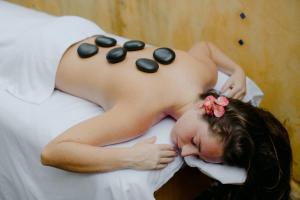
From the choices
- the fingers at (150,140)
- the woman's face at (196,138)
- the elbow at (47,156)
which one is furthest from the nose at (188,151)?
the elbow at (47,156)

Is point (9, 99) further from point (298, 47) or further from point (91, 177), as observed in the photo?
point (298, 47)

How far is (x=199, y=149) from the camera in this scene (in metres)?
1.16

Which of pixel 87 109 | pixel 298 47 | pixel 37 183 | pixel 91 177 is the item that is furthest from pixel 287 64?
pixel 37 183

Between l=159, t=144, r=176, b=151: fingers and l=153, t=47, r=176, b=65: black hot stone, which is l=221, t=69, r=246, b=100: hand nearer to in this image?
l=153, t=47, r=176, b=65: black hot stone

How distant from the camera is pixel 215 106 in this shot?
3.84ft

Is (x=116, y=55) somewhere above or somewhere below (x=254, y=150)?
above

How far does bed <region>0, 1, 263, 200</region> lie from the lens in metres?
1.09

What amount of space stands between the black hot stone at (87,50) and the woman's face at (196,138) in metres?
0.45

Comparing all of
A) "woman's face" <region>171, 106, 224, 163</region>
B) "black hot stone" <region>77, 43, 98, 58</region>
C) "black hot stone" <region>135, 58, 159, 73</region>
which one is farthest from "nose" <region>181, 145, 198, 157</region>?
"black hot stone" <region>77, 43, 98, 58</region>

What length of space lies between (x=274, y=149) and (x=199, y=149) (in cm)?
24

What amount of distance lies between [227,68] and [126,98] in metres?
0.57

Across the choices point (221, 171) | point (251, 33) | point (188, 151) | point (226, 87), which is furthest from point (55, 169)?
point (251, 33)

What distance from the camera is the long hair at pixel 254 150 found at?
3.68 ft

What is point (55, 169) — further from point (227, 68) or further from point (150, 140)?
point (227, 68)
